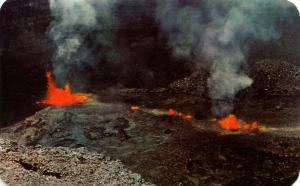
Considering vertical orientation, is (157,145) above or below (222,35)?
below

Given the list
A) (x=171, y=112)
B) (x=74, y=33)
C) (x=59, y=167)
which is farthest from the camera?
(x=74, y=33)

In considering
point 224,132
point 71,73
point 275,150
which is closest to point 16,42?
point 71,73

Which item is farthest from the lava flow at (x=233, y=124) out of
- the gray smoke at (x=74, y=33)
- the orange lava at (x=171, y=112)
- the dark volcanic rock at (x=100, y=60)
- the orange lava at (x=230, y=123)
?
the gray smoke at (x=74, y=33)

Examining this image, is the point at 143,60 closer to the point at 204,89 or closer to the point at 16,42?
the point at 204,89

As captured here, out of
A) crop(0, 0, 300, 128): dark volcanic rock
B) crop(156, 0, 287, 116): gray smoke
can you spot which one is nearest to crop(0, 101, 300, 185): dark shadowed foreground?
crop(0, 0, 300, 128): dark volcanic rock

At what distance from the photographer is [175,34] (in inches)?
193

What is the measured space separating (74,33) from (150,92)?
4.18 ft

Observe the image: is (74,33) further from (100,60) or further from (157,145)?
(157,145)

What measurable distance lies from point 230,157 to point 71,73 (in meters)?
2.29

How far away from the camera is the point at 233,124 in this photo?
467cm

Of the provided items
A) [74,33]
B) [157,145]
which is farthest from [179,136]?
[74,33]

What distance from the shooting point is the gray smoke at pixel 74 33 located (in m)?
4.88

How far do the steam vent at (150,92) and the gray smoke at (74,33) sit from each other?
1cm

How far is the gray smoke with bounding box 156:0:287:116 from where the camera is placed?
4.64m
